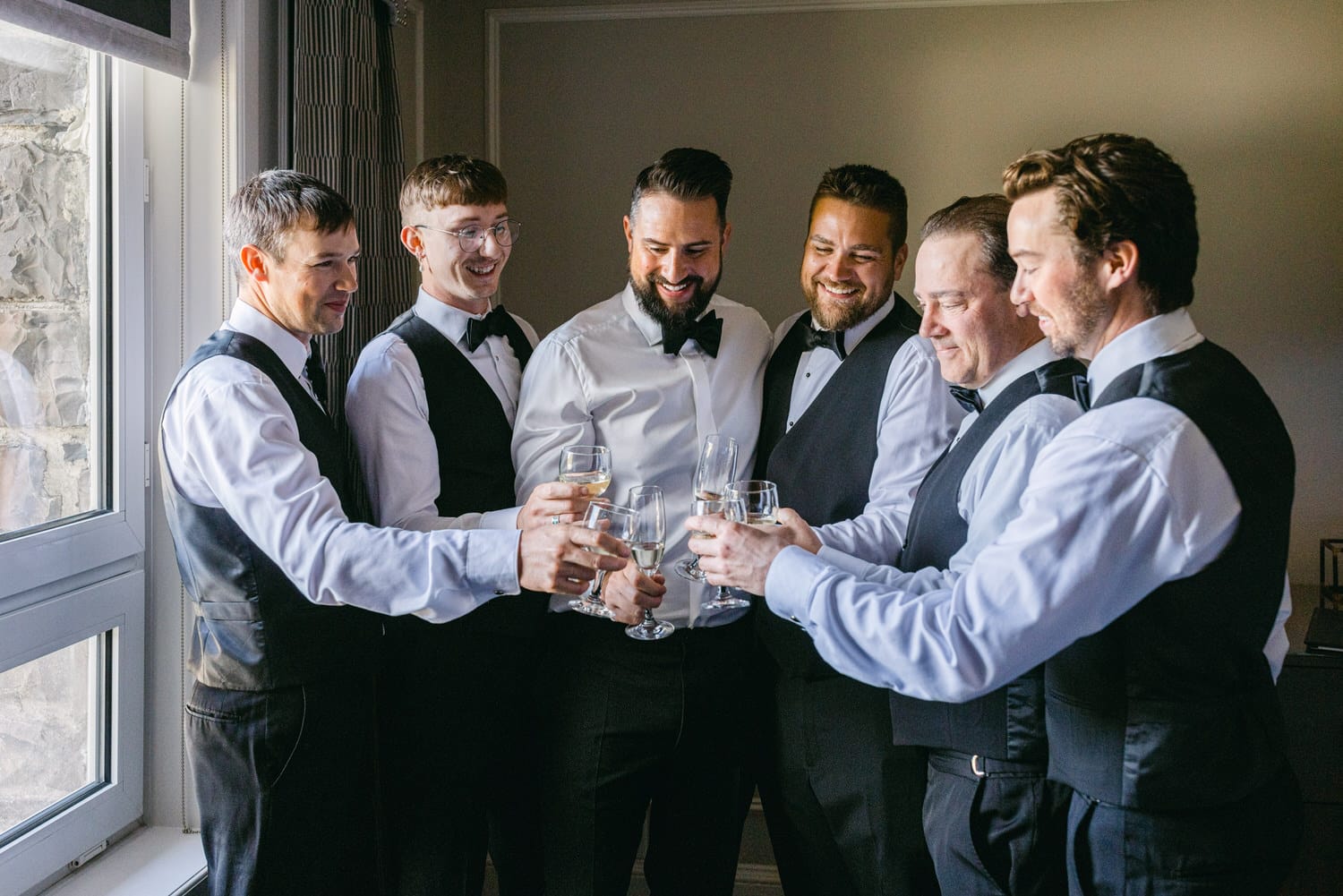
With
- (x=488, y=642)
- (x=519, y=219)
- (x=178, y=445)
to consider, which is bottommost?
(x=488, y=642)

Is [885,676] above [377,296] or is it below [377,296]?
below

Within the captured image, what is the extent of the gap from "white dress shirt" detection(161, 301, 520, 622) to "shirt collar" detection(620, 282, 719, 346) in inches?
28.6

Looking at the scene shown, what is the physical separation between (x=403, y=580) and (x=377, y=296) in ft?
4.72

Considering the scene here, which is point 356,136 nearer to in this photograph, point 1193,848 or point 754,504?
point 754,504

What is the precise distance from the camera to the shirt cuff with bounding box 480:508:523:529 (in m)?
2.19

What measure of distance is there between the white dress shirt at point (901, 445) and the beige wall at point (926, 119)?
67.3 inches

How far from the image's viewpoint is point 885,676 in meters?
1.61

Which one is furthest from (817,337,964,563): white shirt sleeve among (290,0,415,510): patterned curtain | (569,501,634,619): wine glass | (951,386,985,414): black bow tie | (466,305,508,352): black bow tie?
(290,0,415,510): patterned curtain

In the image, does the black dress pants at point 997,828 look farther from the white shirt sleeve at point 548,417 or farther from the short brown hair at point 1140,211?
the white shirt sleeve at point 548,417

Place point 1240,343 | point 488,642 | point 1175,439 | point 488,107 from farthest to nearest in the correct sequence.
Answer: point 488,107 → point 1240,343 → point 488,642 → point 1175,439

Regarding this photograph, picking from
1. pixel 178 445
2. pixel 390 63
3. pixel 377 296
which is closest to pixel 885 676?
pixel 178 445

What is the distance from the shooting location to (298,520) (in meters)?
1.80

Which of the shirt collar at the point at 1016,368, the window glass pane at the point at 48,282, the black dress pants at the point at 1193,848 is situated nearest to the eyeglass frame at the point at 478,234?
the window glass pane at the point at 48,282

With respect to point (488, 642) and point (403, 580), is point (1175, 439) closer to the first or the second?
point (403, 580)
